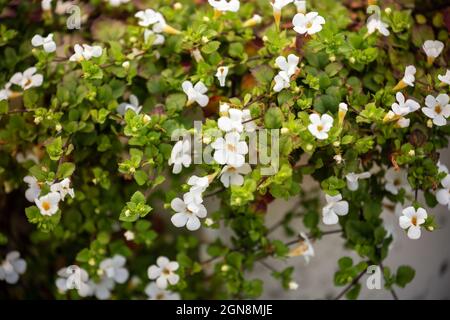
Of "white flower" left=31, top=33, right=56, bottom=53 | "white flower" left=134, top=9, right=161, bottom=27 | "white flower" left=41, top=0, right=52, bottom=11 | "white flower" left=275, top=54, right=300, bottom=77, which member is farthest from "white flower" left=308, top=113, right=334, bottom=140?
"white flower" left=41, top=0, right=52, bottom=11

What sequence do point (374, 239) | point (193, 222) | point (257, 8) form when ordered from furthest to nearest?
point (257, 8) < point (374, 239) < point (193, 222)

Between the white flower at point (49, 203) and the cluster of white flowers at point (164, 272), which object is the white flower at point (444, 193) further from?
the white flower at point (49, 203)

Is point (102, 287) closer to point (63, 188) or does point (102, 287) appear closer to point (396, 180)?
point (63, 188)

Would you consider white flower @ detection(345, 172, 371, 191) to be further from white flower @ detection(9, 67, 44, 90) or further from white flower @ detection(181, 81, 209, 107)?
white flower @ detection(9, 67, 44, 90)
